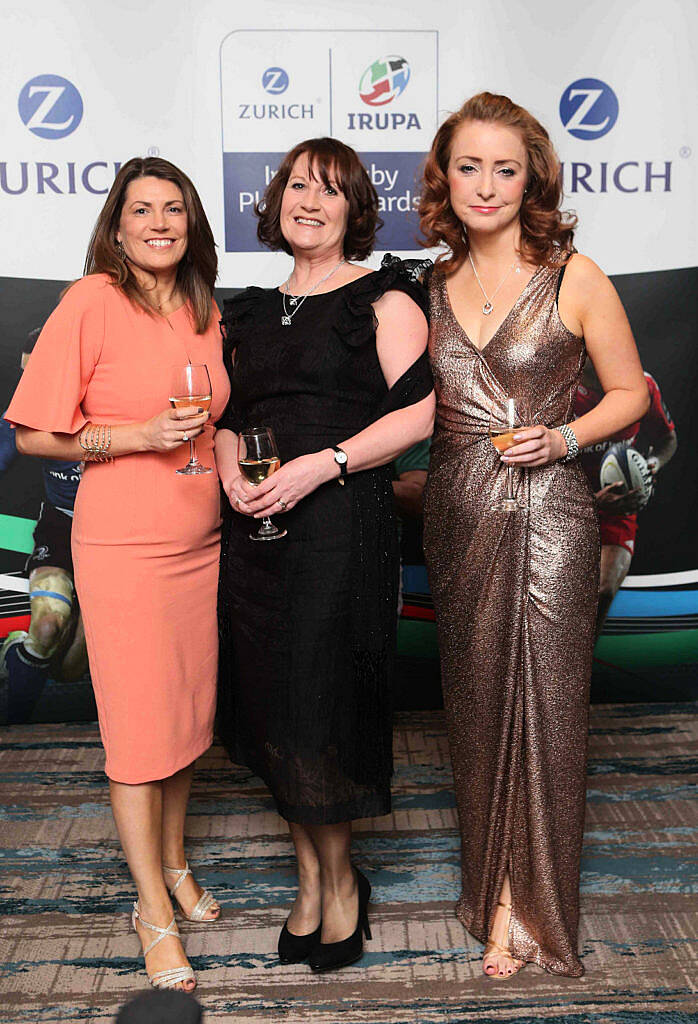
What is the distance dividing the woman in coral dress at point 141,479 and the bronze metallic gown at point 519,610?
0.58m

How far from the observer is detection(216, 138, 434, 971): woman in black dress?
2.32m

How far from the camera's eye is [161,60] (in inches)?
146

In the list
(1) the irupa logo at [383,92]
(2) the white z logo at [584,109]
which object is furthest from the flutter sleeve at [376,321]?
(2) the white z logo at [584,109]

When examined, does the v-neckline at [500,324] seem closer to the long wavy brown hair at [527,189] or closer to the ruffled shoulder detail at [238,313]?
the long wavy brown hair at [527,189]

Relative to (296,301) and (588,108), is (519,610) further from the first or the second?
(588,108)

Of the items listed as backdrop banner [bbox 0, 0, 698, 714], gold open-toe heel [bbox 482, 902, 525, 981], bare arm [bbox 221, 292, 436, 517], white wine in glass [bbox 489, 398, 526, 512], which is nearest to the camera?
white wine in glass [bbox 489, 398, 526, 512]

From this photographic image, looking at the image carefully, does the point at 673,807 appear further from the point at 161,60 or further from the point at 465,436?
the point at 161,60

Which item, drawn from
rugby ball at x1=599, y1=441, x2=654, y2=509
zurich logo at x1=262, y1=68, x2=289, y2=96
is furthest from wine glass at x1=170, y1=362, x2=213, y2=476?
rugby ball at x1=599, y1=441, x2=654, y2=509

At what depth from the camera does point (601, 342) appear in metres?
2.35

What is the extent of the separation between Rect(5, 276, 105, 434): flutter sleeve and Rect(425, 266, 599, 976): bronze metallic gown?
0.80 m

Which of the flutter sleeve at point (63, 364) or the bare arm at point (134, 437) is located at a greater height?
the flutter sleeve at point (63, 364)

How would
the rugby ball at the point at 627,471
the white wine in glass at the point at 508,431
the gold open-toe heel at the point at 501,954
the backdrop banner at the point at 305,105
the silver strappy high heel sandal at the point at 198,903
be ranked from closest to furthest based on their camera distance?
1. the white wine in glass at the point at 508,431
2. the gold open-toe heel at the point at 501,954
3. the silver strappy high heel sandal at the point at 198,903
4. the backdrop banner at the point at 305,105
5. the rugby ball at the point at 627,471

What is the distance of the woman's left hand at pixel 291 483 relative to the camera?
2.20m

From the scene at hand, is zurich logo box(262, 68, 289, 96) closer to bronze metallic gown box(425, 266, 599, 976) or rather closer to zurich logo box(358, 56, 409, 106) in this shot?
zurich logo box(358, 56, 409, 106)
